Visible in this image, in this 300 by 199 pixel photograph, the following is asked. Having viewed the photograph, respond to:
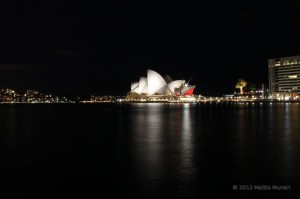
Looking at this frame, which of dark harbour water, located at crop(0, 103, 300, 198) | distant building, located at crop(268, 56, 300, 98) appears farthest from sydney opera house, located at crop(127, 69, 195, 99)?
dark harbour water, located at crop(0, 103, 300, 198)

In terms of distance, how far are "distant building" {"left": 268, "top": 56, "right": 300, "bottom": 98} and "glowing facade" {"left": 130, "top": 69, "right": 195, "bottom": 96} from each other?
29900 mm

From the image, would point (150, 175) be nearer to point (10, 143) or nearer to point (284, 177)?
point (284, 177)

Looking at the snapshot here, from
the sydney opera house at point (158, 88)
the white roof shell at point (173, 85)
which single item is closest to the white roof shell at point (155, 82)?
the sydney opera house at point (158, 88)

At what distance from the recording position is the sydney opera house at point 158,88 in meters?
127

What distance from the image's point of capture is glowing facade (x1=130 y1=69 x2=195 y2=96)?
4985 inches

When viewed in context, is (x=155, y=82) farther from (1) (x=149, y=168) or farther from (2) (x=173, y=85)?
(1) (x=149, y=168)

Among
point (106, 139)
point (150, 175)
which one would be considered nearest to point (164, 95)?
point (106, 139)

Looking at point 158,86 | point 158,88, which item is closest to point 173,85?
point 158,88

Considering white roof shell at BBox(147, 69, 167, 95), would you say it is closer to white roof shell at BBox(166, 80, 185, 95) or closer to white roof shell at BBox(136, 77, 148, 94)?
white roof shell at BBox(136, 77, 148, 94)

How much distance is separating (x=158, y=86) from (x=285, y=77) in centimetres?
4497

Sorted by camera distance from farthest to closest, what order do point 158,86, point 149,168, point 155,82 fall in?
point 158,86
point 155,82
point 149,168

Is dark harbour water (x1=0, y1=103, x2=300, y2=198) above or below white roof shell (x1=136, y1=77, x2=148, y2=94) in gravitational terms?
below

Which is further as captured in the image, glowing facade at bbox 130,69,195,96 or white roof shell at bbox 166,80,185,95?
white roof shell at bbox 166,80,185,95

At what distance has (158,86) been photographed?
423 feet
